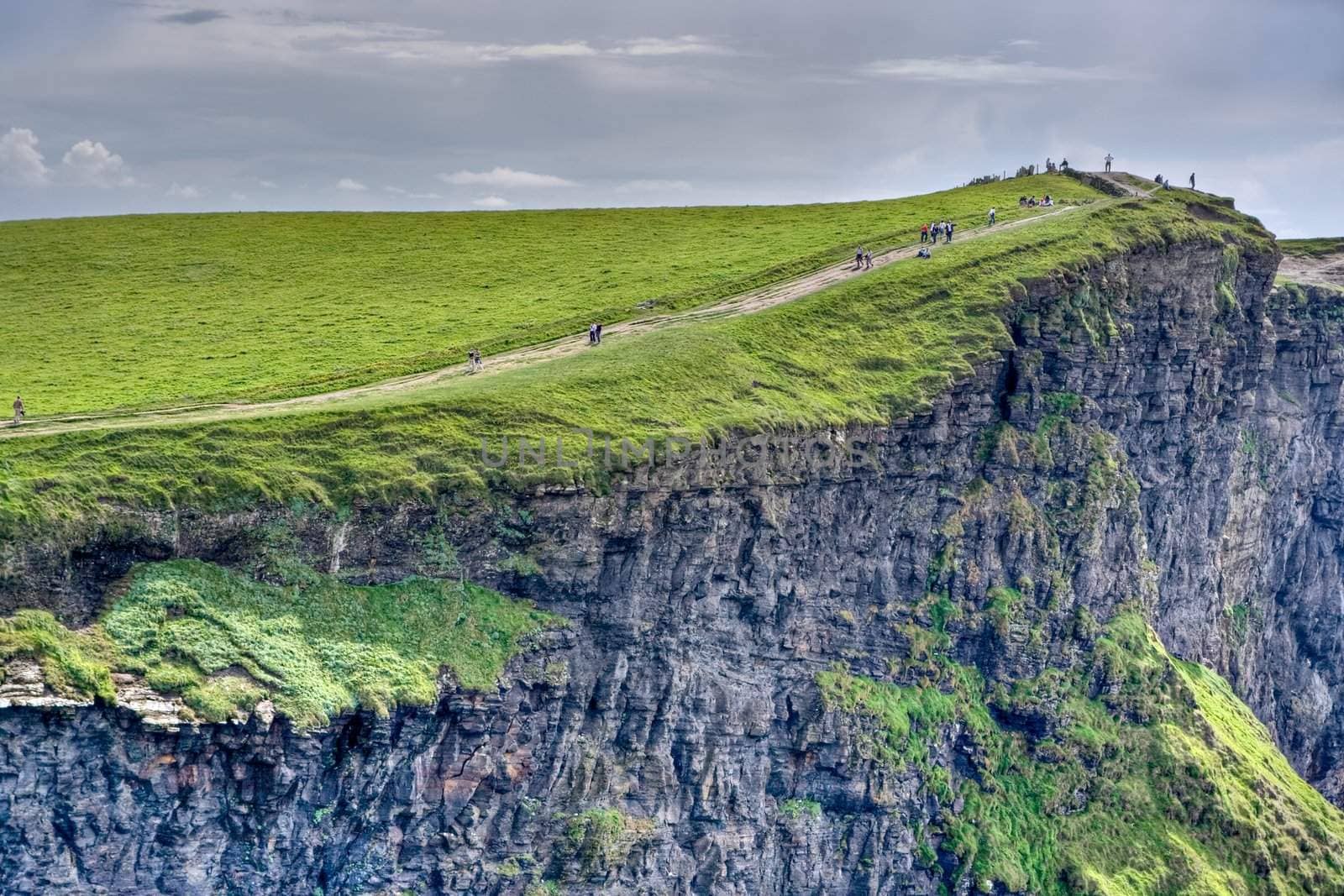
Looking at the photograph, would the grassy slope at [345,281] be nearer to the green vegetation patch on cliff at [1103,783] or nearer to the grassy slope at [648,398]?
the grassy slope at [648,398]

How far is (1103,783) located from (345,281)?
62.7 m

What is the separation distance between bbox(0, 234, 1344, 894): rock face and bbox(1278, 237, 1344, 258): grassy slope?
38.8m

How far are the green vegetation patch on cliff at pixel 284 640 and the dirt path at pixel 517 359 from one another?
10.7m

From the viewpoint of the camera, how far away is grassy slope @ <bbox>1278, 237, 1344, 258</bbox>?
142m

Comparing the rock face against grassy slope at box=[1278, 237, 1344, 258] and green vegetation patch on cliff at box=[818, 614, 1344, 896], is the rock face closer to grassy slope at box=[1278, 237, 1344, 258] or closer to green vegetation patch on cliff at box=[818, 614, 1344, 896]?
green vegetation patch on cliff at box=[818, 614, 1344, 896]

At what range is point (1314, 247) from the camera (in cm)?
14388

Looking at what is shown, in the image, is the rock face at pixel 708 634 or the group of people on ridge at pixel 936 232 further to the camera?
the group of people on ridge at pixel 936 232

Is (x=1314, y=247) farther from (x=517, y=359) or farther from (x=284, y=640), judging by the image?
(x=284, y=640)

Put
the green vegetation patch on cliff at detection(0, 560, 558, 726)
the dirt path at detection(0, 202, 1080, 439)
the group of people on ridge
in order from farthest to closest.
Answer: the group of people on ridge < the dirt path at detection(0, 202, 1080, 439) < the green vegetation patch on cliff at detection(0, 560, 558, 726)

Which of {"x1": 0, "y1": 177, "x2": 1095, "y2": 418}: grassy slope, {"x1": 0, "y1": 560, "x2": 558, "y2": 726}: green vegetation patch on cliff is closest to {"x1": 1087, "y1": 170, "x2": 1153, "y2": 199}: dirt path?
{"x1": 0, "y1": 177, "x2": 1095, "y2": 418}: grassy slope

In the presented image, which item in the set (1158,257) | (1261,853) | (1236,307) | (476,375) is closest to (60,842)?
(476,375)

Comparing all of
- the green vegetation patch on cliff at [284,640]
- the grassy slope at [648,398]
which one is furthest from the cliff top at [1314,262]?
the green vegetation patch on cliff at [284,640]

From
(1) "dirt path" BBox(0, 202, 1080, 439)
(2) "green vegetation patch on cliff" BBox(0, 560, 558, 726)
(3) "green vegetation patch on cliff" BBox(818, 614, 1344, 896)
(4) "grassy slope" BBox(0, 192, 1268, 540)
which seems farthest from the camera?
(3) "green vegetation patch on cliff" BBox(818, 614, 1344, 896)

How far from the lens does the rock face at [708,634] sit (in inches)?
2231
